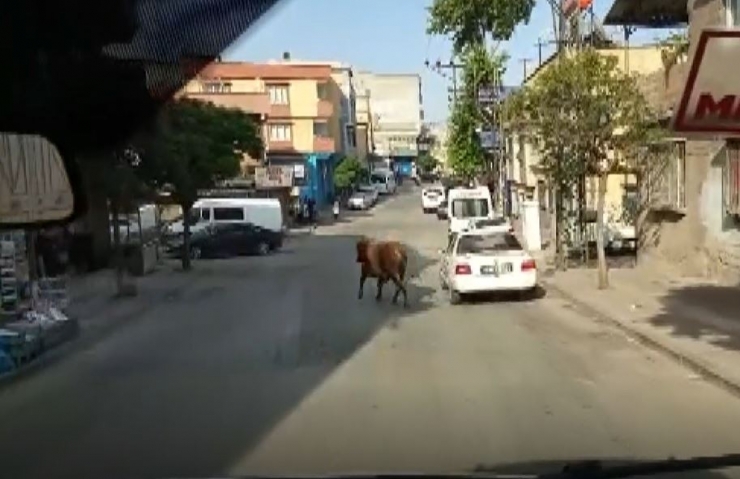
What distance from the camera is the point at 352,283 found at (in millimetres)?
27188

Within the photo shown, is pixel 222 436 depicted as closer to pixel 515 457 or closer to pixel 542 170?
pixel 515 457

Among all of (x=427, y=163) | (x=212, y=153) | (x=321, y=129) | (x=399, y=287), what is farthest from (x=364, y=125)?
(x=427, y=163)

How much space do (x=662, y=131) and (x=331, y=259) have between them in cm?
1509

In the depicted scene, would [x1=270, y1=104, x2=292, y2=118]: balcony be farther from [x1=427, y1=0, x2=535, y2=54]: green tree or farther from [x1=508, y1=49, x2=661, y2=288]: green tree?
[x1=427, y1=0, x2=535, y2=54]: green tree

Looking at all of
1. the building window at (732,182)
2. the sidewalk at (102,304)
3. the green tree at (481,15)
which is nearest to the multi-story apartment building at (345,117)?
the sidewalk at (102,304)

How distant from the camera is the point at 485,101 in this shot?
4003cm

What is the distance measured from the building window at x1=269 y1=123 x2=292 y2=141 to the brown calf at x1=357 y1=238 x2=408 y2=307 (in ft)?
49.7

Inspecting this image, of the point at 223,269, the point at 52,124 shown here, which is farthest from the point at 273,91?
the point at 52,124

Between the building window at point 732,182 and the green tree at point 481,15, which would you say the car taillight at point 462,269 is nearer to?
the building window at point 732,182

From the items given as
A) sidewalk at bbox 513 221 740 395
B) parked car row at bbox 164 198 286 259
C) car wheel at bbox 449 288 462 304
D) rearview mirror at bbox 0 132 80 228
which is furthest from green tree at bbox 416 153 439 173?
rearview mirror at bbox 0 132 80 228

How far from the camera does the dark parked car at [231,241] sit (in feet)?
133

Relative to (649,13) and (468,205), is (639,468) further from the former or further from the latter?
(468,205)

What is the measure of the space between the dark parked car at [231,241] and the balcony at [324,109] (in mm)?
4498

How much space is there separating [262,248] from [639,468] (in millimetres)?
38851
